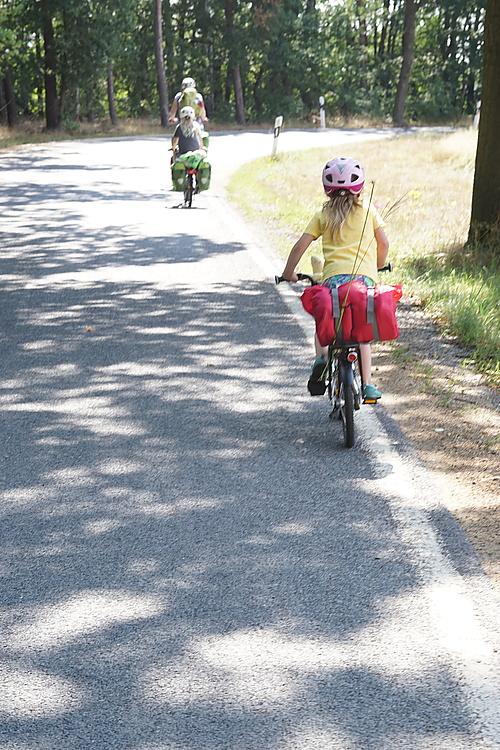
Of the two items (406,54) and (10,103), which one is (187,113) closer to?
(10,103)

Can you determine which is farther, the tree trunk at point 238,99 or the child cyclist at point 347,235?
the tree trunk at point 238,99

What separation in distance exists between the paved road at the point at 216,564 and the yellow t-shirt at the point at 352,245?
103cm

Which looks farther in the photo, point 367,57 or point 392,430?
point 367,57

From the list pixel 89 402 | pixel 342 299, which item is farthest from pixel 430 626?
pixel 89 402

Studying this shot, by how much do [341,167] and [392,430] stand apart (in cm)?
164

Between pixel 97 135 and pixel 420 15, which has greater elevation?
pixel 420 15

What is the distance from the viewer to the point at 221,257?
40.9 feet

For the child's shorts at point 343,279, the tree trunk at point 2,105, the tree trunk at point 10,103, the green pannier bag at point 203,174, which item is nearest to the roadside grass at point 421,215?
the child's shorts at point 343,279

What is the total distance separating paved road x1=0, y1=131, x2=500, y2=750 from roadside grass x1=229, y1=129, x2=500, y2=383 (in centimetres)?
160

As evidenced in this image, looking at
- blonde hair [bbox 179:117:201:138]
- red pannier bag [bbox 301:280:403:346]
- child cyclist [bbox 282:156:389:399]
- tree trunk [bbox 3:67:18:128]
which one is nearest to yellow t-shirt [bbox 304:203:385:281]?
child cyclist [bbox 282:156:389:399]

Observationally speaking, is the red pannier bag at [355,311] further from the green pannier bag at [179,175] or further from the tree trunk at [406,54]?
the tree trunk at [406,54]

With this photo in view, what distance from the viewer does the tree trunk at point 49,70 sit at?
1645 inches

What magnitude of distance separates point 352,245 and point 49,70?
40.8 meters

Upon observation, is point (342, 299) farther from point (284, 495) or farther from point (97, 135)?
point (97, 135)
